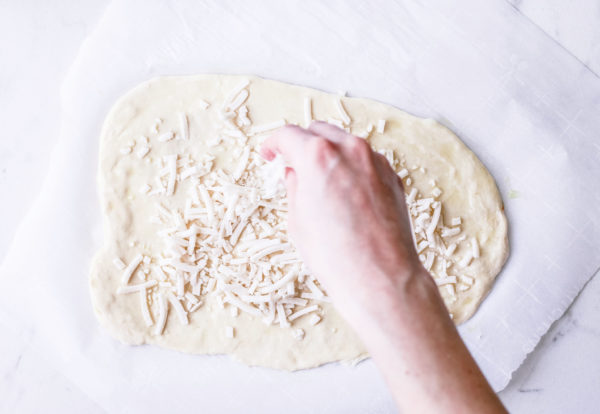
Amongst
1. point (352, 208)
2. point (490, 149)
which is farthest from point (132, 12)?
point (490, 149)

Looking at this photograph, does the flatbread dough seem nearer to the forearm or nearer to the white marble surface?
the white marble surface

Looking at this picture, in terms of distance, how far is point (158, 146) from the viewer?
1101 millimetres

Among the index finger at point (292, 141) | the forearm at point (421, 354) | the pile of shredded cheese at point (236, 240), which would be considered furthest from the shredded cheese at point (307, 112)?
the forearm at point (421, 354)

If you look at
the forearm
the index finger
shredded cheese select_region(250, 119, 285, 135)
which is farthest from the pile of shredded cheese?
the forearm

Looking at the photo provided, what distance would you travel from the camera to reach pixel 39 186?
1.19 meters

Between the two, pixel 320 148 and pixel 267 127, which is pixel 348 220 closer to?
pixel 320 148

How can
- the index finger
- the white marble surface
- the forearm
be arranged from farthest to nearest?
the white marble surface < the index finger < the forearm

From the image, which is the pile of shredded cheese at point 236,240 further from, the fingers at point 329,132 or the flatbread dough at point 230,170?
the fingers at point 329,132

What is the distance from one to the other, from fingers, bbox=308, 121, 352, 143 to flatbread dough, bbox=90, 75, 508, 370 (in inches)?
11.5

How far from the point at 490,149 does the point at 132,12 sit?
31.8 inches

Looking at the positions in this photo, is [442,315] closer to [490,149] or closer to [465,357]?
[465,357]

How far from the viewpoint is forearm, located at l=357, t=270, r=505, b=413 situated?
68cm

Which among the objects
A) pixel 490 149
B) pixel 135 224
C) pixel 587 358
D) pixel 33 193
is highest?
pixel 490 149

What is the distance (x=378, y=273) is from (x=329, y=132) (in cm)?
23
